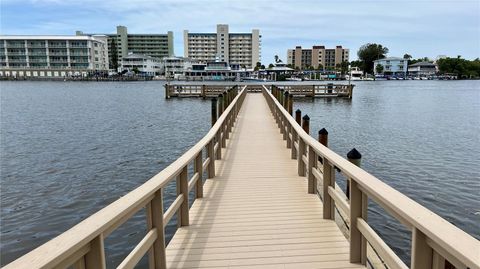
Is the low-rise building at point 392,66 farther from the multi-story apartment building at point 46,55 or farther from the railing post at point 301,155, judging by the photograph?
the railing post at point 301,155

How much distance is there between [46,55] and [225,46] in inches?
2962

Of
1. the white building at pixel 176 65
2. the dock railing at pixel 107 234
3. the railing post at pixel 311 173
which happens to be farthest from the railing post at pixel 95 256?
the white building at pixel 176 65

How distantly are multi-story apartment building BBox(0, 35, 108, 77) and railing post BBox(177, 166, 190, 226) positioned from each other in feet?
466

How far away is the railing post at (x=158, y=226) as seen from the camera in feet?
12.5

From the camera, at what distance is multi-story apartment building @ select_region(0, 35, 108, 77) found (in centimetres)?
13500

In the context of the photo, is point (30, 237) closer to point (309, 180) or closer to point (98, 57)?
point (309, 180)

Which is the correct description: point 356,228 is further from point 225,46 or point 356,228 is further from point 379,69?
point 379,69

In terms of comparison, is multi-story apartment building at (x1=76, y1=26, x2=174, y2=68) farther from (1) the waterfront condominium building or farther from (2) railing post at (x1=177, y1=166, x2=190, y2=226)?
(2) railing post at (x1=177, y1=166, x2=190, y2=226)

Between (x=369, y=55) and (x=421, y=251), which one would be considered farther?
(x=369, y=55)

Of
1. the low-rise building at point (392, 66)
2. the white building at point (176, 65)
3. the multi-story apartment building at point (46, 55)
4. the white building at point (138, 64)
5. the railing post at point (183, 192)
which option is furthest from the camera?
the low-rise building at point (392, 66)

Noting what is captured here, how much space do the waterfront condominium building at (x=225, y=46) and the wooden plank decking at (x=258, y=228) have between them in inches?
6781

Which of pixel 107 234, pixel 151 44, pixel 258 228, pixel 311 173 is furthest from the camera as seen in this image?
pixel 151 44

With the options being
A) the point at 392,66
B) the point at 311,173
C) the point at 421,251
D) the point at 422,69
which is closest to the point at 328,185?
the point at 311,173

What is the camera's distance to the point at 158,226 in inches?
153
